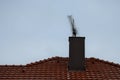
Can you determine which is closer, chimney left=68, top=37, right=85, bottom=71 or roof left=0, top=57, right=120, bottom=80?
roof left=0, top=57, right=120, bottom=80

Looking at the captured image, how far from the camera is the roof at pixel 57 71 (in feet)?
53.7

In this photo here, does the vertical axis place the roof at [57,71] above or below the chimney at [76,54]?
below

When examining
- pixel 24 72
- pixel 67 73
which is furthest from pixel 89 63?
pixel 24 72

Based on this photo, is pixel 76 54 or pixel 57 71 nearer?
pixel 57 71

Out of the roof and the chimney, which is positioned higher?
the chimney

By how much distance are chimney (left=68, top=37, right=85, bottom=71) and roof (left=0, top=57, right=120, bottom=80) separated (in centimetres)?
35

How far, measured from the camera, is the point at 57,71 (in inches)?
679

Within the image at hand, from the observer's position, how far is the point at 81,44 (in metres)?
18.0

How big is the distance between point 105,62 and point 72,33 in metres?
2.41

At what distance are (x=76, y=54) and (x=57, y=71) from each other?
4.68ft

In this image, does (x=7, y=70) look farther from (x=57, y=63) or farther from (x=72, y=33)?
(x=72, y=33)

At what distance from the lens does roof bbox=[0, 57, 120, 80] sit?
16.4 meters

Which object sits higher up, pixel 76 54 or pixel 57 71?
pixel 76 54

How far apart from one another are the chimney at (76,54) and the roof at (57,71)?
0.35 meters
